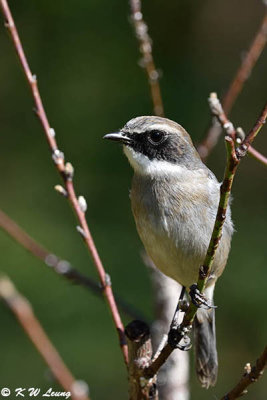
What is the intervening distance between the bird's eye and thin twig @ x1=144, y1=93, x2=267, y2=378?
1.16 m

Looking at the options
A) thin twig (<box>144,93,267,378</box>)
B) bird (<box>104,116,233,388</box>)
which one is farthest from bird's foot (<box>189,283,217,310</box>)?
bird (<box>104,116,233,388</box>)

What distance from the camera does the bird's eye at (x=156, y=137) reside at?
3750 mm

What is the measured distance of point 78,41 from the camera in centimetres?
722

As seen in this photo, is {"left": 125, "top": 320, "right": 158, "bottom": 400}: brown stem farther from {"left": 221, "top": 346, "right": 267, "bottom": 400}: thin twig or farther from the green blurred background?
the green blurred background

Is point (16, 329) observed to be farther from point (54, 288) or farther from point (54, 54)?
point (54, 54)

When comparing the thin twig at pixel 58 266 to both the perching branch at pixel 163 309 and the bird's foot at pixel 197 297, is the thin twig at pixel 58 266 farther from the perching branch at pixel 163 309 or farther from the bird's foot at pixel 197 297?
the perching branch at pixel 163 309

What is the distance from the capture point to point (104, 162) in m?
6.83

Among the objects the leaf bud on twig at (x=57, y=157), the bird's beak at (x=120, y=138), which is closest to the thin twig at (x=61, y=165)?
the leaf bud on twig at (x=57, y=157)

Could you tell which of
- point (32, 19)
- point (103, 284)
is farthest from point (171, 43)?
point (103, 284)

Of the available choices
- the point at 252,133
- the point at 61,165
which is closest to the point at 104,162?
the point at 61,165

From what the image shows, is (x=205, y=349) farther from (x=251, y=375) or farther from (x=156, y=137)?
(x=251, y=375)

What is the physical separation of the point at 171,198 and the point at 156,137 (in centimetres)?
34

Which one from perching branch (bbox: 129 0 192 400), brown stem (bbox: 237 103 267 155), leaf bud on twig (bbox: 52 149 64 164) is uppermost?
brown stem (bbox: 237 103 267 155)

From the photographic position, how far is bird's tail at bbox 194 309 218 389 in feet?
13.1
